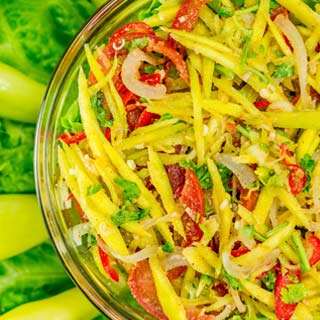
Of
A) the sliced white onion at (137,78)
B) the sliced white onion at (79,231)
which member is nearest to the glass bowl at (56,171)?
the sliced white onion at (79,231)

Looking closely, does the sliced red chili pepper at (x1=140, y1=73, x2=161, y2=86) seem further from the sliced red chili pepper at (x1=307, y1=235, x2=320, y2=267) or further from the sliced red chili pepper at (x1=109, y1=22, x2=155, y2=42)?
the sliced red chili pepper at (x1=307, y1=235, x2=320, y2=267)

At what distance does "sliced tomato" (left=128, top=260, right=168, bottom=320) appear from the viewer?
179cm

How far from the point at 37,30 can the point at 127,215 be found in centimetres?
75

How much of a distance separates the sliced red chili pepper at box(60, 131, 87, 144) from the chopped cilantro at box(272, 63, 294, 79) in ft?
1.50

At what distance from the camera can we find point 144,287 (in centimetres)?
181

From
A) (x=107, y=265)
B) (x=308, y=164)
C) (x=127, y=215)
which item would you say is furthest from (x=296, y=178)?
(x=107, y=265)

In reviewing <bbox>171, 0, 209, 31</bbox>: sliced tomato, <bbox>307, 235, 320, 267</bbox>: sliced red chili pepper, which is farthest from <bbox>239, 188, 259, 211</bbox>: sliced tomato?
<bbox>171, 0, 209, 31</bbox>: sliced tomato

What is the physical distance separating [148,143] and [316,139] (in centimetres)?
36

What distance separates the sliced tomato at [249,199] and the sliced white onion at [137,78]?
0.91 ft

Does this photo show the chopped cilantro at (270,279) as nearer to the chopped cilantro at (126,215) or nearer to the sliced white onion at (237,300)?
the sliced white onion at (237,300)

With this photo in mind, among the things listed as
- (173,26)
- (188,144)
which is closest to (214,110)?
(188,144)

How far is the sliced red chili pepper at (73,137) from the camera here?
1.82 m

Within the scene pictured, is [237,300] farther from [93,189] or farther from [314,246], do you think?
[93,189]

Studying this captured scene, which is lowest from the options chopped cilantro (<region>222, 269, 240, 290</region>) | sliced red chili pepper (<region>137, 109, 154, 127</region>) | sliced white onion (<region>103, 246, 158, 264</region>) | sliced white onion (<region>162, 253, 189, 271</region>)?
chopped cilantro (<region>222, 269, 240, 290</region>)
